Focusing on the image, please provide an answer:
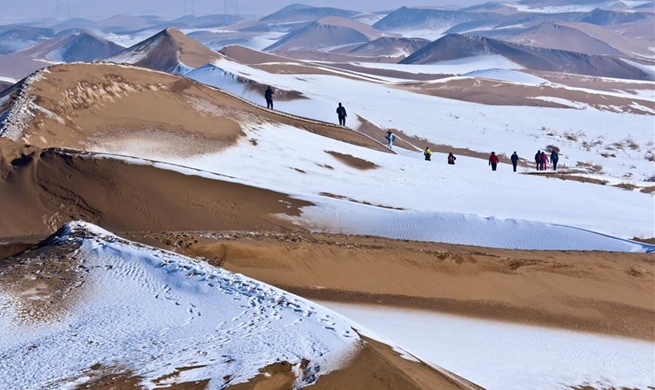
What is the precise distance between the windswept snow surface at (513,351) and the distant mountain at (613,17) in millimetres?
161043

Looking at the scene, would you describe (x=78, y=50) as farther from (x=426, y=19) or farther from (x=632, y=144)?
(x=426, y=19)

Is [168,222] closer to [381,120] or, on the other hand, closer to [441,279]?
[441,279]

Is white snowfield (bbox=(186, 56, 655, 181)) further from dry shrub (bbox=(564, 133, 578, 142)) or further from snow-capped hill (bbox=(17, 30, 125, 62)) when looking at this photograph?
snow-capped hill (bbox=(17, 30, 125, 62))

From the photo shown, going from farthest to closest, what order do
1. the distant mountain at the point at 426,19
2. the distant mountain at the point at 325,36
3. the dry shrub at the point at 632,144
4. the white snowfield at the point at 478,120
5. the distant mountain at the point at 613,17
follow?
the distant mountain at the point at 426,19 < the distant mountain at the point at 613,17 < the distant mountain at the point at 325,36 < the dry shrub at the point at 632,144 < the white snowfield at the point at 478,120

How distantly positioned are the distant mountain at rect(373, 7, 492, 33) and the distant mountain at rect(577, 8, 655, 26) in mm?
25691

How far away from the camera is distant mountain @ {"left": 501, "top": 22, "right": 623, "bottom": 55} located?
108756mm

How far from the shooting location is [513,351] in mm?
9195

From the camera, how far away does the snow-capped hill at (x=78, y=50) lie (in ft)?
337

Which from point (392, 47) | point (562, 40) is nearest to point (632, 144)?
point (392, 47)

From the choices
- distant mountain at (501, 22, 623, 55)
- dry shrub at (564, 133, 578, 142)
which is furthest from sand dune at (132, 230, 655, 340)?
distant mountain at (501, 22, 623, 55)

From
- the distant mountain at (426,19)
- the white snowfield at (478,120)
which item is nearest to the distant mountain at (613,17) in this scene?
the distant mountain at (426,19)

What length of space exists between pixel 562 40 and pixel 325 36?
5122cm

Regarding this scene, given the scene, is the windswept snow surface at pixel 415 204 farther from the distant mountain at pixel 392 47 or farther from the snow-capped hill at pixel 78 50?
the distant mountain at pixel 392 47

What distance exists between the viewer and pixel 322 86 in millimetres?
→ 44656
